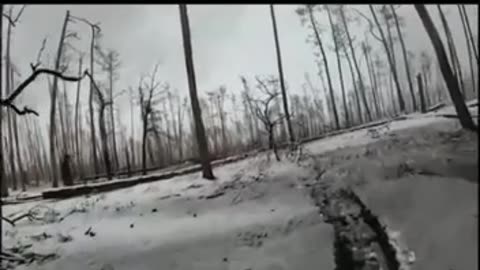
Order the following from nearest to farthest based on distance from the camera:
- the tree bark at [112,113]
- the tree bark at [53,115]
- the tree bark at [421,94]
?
the tree bark at [421,94] < the tree bark at [53,115] < the tree bark at [112,113]

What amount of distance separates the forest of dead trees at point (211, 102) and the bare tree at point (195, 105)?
16 mm

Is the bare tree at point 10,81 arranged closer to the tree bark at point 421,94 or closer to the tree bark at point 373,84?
the tree bark at point 373,84

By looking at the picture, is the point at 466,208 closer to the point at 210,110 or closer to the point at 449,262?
the point at 449,262

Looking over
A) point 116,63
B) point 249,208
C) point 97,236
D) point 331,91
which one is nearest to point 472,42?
point 331,91

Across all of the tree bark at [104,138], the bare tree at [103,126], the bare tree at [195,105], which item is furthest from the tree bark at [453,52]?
the tree bark at [104,138]

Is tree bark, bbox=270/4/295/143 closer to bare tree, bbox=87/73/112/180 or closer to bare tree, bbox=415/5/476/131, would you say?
bare tree, bbox=415/5/476/131

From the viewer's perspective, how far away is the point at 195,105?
4.66 m

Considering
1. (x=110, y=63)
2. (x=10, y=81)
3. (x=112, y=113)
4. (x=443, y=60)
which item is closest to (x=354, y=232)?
(x=443, y=60)

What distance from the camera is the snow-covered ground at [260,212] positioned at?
1725 millimetres

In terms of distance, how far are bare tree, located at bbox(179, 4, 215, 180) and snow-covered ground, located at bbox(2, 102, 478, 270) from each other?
0.16 m

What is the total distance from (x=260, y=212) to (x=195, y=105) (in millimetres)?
1598

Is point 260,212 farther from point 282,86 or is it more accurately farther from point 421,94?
point 421,94

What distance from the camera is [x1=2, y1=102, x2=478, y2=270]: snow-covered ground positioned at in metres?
1.72

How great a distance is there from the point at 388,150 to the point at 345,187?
356mm
